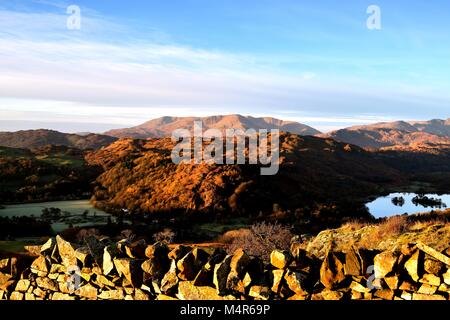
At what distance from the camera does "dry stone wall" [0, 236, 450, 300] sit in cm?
638

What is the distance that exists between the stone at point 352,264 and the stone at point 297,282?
68 centimetres

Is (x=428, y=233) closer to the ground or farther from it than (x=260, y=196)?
farther from it

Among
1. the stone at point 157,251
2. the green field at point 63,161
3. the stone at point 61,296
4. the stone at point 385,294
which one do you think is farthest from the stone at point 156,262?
the green field at point 63,161

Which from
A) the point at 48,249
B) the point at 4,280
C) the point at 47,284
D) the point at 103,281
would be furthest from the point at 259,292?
the point at 4,280

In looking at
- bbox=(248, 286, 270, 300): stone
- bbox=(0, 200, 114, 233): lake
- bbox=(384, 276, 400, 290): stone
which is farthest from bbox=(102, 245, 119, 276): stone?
bbox=(0, 200, 114, 233): lake

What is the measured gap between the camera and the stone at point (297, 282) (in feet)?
22.4

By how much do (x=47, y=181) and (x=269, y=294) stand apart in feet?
216

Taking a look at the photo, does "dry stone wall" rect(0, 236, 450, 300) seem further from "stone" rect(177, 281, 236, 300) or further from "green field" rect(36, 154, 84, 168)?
"green field" rect(36, 154, 84, 168)

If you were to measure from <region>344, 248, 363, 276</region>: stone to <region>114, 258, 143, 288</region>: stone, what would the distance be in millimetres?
3728

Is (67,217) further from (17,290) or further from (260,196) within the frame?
(17,290)

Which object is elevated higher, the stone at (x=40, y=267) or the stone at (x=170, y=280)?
the stone at (x=170, y=280)

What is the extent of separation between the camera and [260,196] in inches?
2083

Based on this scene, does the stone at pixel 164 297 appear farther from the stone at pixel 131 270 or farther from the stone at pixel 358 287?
the stone at pixel 358 287
